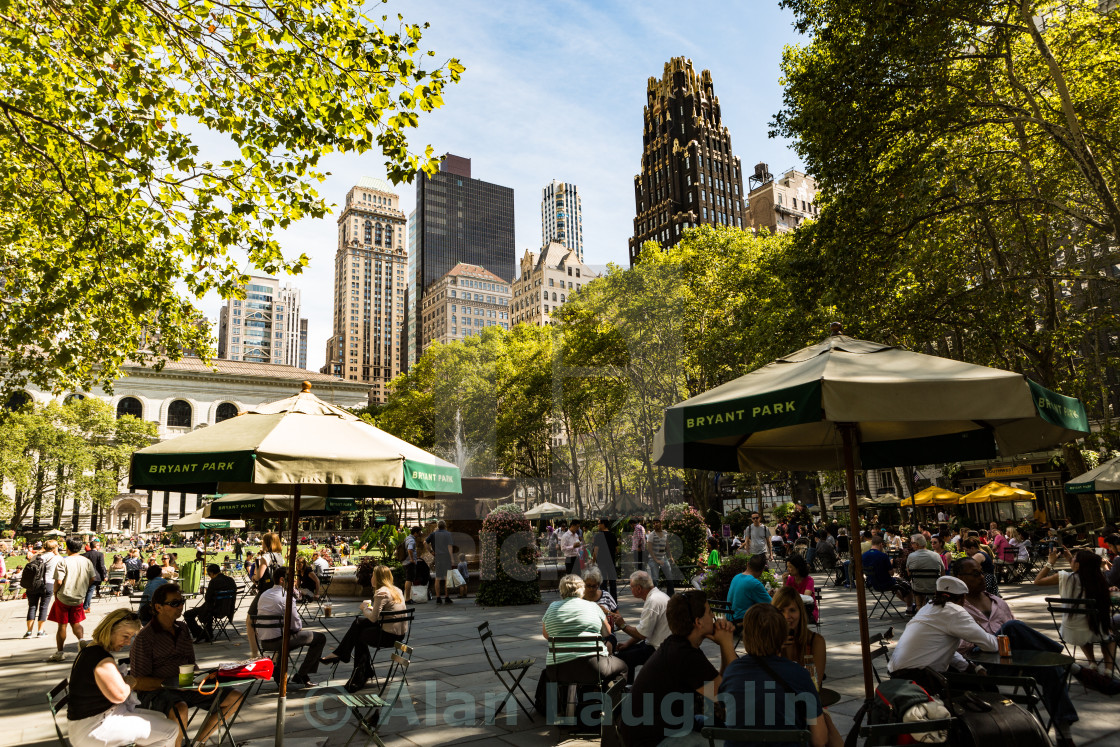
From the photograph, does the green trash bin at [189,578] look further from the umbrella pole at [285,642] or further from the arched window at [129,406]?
the arched window at [129,406]

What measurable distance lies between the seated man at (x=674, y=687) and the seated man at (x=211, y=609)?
9.19 meters

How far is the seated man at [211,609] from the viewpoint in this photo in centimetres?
1109

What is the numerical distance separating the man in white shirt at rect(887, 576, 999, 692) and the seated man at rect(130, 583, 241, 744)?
5.18 m

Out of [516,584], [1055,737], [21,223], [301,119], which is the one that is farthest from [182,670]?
[516,584]

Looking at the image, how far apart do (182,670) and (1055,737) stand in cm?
697

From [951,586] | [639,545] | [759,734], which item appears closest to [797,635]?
[951,586]

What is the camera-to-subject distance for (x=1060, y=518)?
107 feet

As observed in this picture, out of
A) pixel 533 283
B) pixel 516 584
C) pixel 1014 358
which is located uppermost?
pixel 533 283

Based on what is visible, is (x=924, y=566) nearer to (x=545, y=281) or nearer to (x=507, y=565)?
(x=507, y=565)

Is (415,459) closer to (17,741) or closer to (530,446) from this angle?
(17,741)

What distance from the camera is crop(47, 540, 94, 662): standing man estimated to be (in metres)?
10.5

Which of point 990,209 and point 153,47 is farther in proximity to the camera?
point 990,209

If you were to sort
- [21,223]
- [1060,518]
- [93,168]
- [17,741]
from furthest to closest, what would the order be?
1. [1060,518]
2. [21,223]
3. [93,168]
4. [17,741]

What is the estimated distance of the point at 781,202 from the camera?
88.0m
